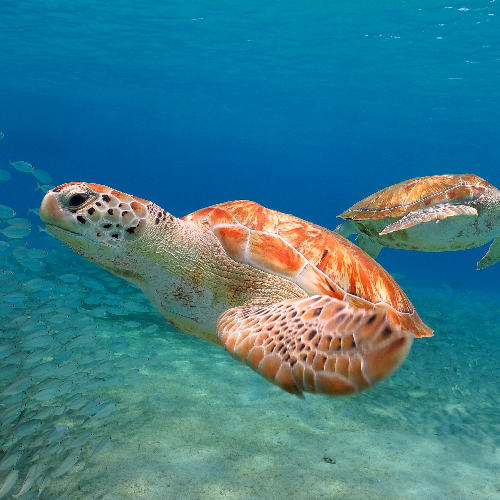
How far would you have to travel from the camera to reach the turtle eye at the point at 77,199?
6.29 ft

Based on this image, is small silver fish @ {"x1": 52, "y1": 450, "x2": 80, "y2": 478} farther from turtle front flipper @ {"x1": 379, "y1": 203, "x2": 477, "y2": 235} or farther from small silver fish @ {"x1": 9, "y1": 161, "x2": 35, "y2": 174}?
small silver fish @ {"x1": 9, "y1": 161, "x2": 35, "y2": 174}

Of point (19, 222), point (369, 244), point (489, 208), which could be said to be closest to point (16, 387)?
point (19, 222)

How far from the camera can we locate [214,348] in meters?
5.96

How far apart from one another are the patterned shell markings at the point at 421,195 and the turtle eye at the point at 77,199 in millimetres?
3083

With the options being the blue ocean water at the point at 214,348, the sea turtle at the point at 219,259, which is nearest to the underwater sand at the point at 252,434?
the blue ocean water at the point at 214,348

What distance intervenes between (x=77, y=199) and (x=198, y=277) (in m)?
0.70

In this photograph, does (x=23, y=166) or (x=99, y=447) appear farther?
(x=23, y=166)

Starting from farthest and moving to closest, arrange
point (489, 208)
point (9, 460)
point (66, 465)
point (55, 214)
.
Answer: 1. point (489, 208)
2. point (66, 465)
3. point (9, 460)
4. point (55, 214)

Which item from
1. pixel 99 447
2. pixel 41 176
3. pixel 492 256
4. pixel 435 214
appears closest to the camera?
pixel 99 447

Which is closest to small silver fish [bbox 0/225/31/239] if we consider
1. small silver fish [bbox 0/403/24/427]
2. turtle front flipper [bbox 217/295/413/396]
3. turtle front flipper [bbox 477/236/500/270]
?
small silver fish [bbox 0/403/24/427]

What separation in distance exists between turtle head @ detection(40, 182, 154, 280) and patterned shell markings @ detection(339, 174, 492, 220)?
2.92 m

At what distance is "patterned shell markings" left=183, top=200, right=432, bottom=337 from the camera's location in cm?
200

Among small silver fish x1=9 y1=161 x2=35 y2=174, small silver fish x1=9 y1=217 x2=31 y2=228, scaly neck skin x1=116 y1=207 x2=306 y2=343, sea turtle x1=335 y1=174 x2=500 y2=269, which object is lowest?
A: small silver fish x1=9 y1=217 x2=31 y2=228

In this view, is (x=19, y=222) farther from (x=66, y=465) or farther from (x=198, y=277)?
(x=198, y=277)
